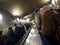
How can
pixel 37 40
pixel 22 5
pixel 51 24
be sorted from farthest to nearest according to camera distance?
pixel 22 5 < pixel 37 40 < pixel 51 24

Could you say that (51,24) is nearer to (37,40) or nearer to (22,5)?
(37,40)

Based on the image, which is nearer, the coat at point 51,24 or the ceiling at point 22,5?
the coat at point 51,24

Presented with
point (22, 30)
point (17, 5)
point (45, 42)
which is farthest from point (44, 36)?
point (17, 5)

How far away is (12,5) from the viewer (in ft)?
32.1

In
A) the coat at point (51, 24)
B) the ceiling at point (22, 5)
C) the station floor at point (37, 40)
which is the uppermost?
the ceiling at point (22, 5)

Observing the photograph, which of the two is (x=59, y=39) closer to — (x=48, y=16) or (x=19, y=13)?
(x=48, y=16)

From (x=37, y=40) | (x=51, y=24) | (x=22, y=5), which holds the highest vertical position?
(x=22, y=5)

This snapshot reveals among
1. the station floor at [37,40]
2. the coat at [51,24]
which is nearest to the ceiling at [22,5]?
the station floor at [37,40]

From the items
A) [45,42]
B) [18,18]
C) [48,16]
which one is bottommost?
[45,42]

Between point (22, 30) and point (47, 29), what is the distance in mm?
2631

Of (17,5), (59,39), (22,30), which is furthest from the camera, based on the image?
(17,5)

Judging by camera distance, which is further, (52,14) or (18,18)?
(18,18)

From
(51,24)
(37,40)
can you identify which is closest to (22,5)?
(37,40)

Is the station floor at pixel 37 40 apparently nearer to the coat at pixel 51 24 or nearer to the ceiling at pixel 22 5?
the coat at pixel 51 24
